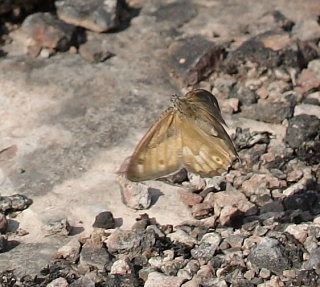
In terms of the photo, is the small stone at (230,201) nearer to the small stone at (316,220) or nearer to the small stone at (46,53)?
the small stone at (316,220)

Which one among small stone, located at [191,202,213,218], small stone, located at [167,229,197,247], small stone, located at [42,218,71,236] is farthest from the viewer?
small stone, located at [191,202,213,218]

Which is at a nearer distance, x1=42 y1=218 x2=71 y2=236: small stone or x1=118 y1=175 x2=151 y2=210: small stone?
x1=42 y1=218 x2=71 y2=236: small stone

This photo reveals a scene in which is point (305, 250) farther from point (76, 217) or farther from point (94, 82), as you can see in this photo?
point (94, 82)

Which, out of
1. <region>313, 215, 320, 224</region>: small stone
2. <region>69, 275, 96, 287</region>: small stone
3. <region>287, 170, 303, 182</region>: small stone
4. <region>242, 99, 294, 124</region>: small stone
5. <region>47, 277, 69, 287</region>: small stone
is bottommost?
<region>242, 99, 294, 124</region>: small stone

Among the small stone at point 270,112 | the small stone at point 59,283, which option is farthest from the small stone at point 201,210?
the small stone at point 270,112

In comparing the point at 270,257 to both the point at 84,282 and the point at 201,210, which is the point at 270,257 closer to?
the point at 201,210

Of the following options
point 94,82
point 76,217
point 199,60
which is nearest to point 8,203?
point 76,217

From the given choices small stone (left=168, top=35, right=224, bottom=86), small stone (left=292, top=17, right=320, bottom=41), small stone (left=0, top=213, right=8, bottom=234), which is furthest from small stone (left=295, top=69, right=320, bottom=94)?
small stone (left=0, top=213, right=8, bottom=234)

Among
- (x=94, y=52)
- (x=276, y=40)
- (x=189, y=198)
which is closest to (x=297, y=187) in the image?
(x=189, y=198)

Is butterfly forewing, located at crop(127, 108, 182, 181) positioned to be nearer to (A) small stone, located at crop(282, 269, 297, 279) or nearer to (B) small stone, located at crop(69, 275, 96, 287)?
(B) small stone, located at crop(69, 275, 96, 287)
